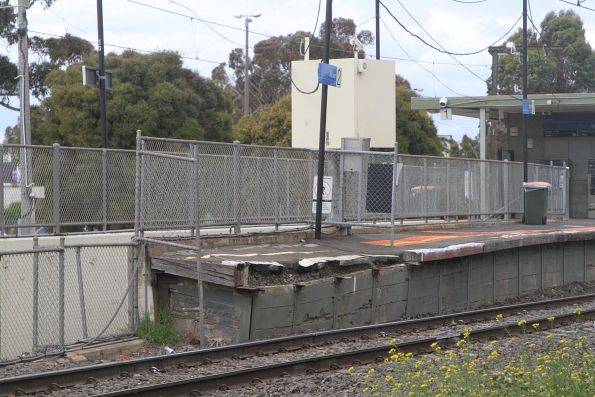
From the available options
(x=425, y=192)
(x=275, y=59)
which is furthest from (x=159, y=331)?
(x=275, y=59)

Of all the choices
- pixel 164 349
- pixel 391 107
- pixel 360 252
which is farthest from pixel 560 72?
pixel 164 349

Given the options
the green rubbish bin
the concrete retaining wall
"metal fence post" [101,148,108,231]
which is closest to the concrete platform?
the concrete retaining wall

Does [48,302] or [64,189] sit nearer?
[48,302]

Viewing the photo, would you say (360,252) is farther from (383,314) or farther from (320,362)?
(320,362)

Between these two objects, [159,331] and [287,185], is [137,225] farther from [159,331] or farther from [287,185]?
[287,185]

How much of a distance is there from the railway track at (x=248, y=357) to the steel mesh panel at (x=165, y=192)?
9.17 ft

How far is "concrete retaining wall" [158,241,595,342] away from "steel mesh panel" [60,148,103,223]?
1727 millimetres

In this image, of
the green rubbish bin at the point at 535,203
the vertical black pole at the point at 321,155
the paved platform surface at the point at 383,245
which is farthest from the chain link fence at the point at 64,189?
the green rubbish bin at the point at 535,203

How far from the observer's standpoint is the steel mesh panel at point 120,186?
1520cm

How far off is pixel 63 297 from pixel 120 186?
3.61 meters

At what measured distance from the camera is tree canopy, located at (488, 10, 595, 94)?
69625 mm

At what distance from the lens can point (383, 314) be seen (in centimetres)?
1577

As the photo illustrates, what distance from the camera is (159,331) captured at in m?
13.5

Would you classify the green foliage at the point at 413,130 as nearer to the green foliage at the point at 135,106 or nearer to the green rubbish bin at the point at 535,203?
the green foliage at the point at 135,106
